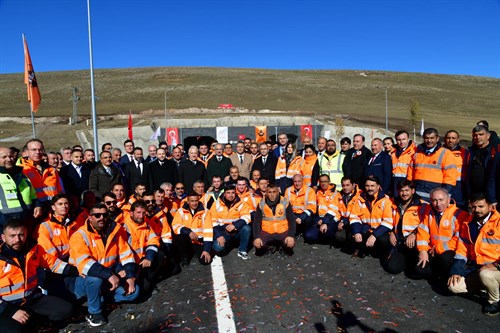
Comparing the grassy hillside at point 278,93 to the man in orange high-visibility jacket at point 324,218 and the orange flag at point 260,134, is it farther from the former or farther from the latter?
the man in orange high-visibility jacket at point 324,218

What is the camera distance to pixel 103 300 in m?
4.91

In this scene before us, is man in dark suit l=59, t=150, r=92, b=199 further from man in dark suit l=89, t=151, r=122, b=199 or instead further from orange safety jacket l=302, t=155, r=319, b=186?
orange safety jacket l=302, t=155, r=319, b=186

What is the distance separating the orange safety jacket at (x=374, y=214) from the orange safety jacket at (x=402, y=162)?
0.93 m

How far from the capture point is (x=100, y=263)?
16.7ft

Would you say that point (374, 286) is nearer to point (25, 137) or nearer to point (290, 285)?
point (290, 285)

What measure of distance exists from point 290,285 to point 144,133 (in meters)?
30.2

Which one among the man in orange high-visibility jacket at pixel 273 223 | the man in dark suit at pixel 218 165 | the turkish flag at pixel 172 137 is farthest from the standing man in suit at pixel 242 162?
the turkish flag at pixel 172 137

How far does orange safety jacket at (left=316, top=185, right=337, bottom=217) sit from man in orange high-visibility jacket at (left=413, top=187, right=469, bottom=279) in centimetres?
227

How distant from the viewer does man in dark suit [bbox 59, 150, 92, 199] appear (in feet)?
24.9

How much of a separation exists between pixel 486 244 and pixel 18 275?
5.90 meters

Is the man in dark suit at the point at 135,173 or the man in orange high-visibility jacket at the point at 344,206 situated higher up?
the man in dark suit at the point at 135,173

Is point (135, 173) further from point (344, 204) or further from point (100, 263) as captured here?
point (344, 204)

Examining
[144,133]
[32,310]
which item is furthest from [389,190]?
[144,133]

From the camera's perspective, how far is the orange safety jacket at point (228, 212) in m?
7.54
